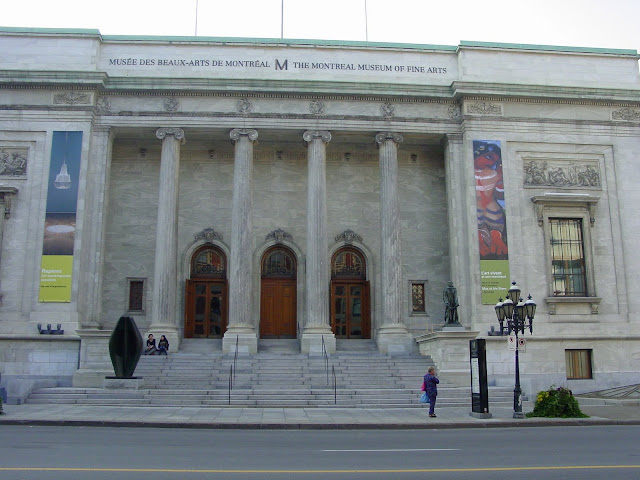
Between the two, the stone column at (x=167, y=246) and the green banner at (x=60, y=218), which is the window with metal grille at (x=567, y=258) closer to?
the stone column at (x=167, y=246)

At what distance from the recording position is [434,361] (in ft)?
87.2

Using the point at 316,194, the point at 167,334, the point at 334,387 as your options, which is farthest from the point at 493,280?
the point at 167,334

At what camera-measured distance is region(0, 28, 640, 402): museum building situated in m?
28.8

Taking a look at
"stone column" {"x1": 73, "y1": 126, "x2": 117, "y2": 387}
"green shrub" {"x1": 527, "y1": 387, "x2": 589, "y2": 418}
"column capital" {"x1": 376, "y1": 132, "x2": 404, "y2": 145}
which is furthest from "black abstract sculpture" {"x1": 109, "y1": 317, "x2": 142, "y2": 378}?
"column capital" {"x1": 376, "y1": 132, "x2": 404, "y2": 145}

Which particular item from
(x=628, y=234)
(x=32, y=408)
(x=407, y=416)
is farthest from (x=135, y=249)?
(x=628, y=234)

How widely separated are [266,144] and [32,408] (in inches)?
690

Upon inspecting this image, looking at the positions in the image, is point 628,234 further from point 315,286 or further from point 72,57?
point 72,57

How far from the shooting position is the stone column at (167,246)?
28547 millimetres

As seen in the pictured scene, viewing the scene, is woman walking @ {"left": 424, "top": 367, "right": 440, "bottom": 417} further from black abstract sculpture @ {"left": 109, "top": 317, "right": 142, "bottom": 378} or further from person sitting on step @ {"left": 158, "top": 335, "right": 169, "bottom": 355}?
person sitting on step @ {"left": 158, "top": 335, "right": 169, "bottom": 355}

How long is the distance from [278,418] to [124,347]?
6998 millimetres

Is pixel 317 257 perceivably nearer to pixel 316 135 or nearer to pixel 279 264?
pixel 279 264

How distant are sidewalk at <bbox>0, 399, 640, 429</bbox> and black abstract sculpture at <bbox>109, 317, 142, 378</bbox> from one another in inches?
74.2

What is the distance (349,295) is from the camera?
33281 mm

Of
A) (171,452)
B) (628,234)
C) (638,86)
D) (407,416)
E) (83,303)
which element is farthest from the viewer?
(638,86)
